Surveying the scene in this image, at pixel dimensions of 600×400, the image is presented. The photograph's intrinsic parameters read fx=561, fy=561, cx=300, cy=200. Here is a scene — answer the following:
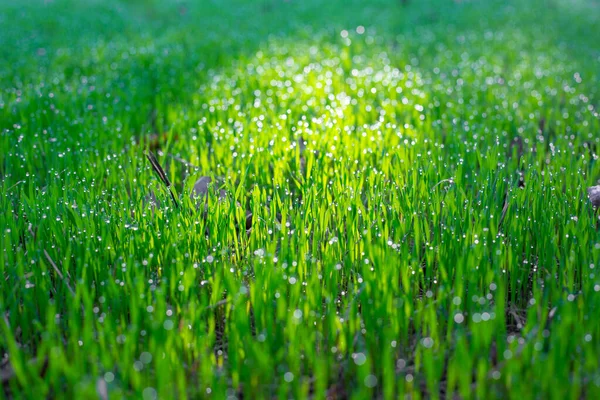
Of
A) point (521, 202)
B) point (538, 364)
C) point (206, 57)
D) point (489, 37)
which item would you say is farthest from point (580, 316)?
point (489, 37)

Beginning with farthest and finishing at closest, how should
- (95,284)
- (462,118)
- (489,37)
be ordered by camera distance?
(489,37), (462,118), (95,284)

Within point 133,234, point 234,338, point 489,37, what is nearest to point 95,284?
point 133,234

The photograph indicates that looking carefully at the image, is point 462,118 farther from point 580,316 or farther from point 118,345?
point 118,345

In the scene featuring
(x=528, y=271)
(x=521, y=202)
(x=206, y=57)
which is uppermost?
(x=206, y=57)

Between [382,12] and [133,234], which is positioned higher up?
[382,12]

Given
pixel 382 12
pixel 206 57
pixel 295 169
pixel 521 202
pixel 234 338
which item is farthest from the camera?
pixel 382 12

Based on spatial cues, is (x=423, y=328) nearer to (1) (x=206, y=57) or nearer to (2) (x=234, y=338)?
(2) (x=234, y=338)

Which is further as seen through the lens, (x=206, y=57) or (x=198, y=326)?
(x=206, y=57)
